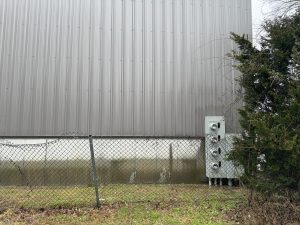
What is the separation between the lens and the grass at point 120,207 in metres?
6.70

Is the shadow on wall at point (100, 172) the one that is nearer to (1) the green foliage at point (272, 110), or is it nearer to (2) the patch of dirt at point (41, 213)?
(2) the patch of dirt at point (41, 213)

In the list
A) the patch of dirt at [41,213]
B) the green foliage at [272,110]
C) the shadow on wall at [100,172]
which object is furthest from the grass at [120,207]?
the shadow on wall at [100,172]

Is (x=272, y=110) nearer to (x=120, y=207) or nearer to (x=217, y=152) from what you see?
(x=120, y=207)

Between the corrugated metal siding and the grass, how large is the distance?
8.58 feet

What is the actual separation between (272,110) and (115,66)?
18.2 feet

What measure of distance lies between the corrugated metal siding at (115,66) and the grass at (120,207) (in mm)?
2614

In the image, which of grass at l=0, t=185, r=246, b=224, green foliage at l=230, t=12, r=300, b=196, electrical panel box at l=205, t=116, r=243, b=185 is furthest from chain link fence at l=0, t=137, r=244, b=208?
green foliage at l=230, t=12, r=300, b=196

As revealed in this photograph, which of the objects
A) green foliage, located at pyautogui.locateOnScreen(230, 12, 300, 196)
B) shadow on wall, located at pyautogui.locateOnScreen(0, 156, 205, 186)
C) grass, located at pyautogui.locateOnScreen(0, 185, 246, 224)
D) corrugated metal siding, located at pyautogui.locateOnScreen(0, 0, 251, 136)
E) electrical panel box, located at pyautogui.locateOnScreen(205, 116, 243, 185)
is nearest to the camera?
green foliage, located at pyautogui.locateOnScreen(230, 12, 300, 196)

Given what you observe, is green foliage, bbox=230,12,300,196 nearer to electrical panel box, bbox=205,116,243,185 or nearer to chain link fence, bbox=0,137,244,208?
electrical panel box, bbox=205,116,243,185

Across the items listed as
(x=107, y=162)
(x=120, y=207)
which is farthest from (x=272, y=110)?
(x=107, y=162)

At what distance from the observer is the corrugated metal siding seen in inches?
452

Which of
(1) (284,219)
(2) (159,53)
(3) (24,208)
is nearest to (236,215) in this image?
(1) (284,219)

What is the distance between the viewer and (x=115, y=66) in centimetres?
1177

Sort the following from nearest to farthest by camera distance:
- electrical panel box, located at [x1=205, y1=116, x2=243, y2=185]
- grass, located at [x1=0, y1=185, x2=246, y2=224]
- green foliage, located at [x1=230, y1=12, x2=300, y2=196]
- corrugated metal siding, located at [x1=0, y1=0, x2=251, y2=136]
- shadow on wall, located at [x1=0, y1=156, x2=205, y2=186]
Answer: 1. green foliage, located at [x1=230, y1=12, x2=300, y2=196]
2. grass, located at [x1=0, y1=185, x2=246, y2=224]
3. electrical panel box, located at [x1=205, y1=116, x2=243, y2=185]
4. shadow on wall, located at [x1=0, y1=156, x2=205, y2=186]
5. corrugated metal siding, located at [x1=0, y1=0, x2=251, y2=136]
